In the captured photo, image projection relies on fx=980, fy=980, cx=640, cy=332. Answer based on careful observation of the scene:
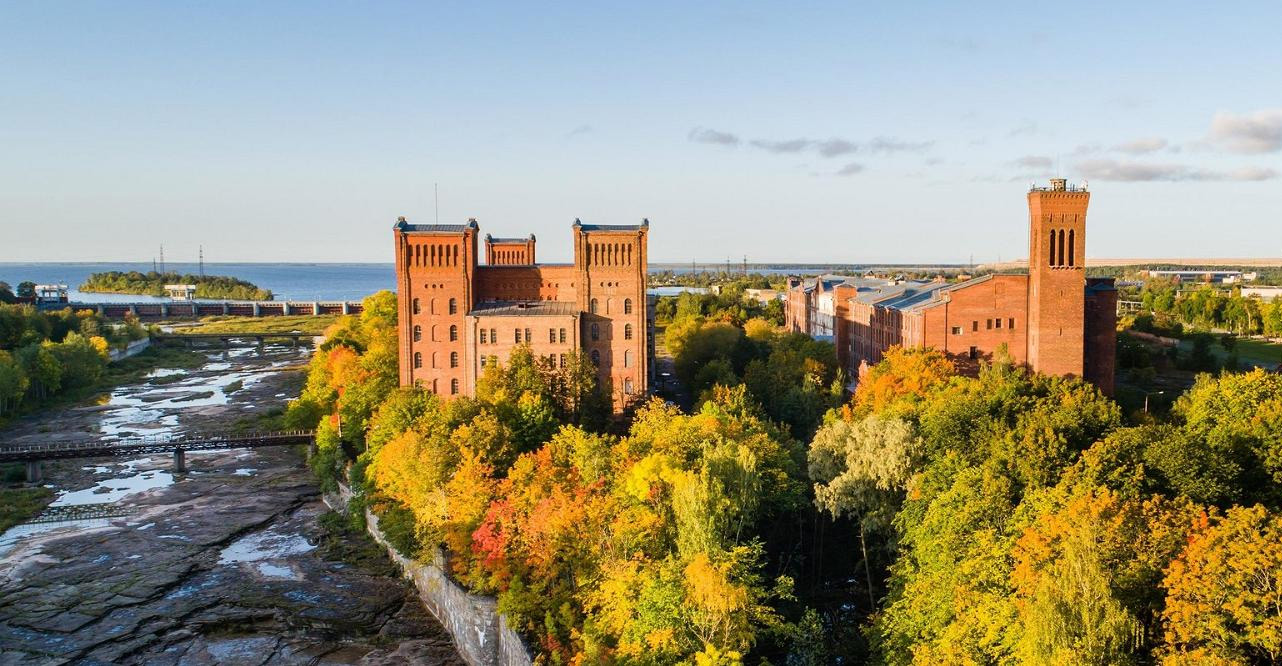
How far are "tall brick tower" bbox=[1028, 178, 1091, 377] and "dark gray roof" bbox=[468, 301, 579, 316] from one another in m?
33.2

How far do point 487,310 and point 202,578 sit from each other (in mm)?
26202

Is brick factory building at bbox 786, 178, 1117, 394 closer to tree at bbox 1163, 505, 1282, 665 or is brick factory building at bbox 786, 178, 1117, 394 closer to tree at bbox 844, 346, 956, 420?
tree at bbox 844, 346, 956, 420

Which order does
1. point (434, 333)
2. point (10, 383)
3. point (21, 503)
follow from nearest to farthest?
1. point (21, 503)
2. point (434, 333)
3. point (10, 383)

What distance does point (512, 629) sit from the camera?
125 feet

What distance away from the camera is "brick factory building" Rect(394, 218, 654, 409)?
228 ft

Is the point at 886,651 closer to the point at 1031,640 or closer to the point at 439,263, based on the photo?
the point at 1031,640

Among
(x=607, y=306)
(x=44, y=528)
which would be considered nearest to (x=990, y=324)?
(x=607, y=306)

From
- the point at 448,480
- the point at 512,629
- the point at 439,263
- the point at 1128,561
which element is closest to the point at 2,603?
the point at 448,480

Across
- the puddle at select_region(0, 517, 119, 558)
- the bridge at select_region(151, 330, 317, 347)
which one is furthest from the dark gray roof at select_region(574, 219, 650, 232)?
the bridge at select_region(151, 330, 317, 347)

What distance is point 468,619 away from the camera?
138 feet

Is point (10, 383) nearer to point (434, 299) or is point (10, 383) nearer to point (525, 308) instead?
point (434, 299)

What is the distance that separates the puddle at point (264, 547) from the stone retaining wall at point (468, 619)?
9.75 meters

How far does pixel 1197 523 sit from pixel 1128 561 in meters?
2.39

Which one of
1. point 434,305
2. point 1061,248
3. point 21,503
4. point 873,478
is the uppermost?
point 1061,248
